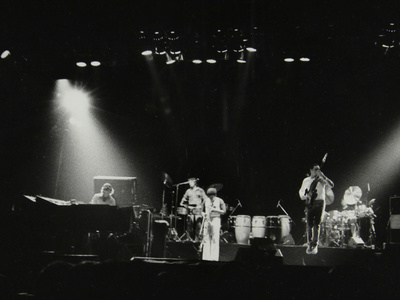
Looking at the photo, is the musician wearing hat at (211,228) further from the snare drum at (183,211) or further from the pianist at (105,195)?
the pianist at (105,195)

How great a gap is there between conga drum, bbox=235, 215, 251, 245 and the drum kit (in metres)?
2.42

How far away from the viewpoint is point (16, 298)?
4.40m

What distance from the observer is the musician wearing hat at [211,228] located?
476 inches

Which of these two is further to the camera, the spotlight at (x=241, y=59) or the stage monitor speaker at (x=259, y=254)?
the spotlight at (x=241, y=59)

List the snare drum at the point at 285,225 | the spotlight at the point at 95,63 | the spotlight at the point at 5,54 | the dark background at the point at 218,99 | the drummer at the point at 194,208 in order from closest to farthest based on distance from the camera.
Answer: the dark background at the point at 218,99, the spotlight at the point at 5,54, the spotlight at the point at 95,63, the drummer at the point at 194,208, the snare drum at the point at 285,225

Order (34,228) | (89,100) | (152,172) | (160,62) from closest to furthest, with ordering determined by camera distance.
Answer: (34,228) < (160,62) < (89,100) < (152,172)

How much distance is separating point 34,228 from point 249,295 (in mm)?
4307

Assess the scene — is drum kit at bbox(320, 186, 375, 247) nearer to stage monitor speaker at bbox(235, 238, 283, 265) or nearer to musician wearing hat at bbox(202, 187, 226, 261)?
musician wearing hat at bbox(202, 187, 226, 261)

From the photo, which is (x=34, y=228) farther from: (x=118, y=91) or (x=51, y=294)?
(x=118, y=91)

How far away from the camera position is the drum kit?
12625 mm

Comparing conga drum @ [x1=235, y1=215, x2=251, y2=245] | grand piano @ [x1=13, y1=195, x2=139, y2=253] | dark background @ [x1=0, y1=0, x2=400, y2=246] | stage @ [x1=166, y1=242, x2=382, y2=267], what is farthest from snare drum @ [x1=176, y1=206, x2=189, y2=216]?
grand piano @ [x1=13, y1=195, x2=139, y2=253]

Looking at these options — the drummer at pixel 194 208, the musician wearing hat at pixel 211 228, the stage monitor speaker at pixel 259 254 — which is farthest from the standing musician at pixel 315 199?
the stage monitor speaker at pixel 259 254

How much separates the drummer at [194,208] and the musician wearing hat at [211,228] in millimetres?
1175

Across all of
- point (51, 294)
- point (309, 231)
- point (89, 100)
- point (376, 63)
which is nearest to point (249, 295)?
point (51, 294)
